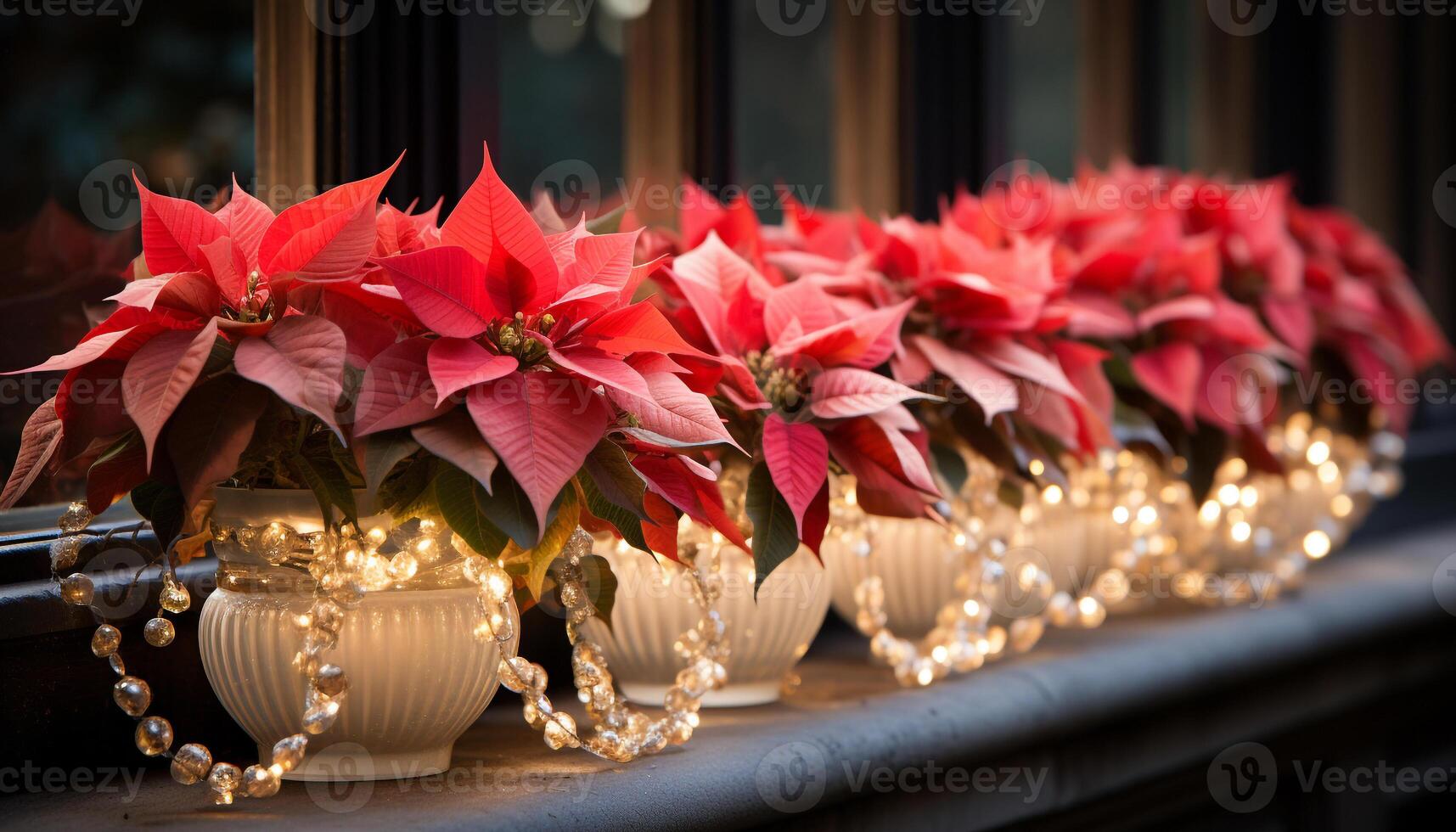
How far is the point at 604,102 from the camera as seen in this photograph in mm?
1035

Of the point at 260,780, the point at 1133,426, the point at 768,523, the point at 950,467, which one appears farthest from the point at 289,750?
the point at 1133,426

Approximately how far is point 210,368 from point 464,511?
0.37ft

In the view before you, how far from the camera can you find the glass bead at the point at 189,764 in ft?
1.81

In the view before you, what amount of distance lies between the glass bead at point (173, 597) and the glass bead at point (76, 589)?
3 cm

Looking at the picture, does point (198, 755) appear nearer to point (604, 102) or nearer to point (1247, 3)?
point (604, 102)

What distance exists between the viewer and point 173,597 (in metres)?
0.54

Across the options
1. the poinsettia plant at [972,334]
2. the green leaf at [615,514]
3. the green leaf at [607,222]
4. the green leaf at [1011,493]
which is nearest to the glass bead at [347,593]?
the green leaf at [615,514]

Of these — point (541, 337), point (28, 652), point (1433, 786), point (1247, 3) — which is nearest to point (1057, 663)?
point (541, 337)

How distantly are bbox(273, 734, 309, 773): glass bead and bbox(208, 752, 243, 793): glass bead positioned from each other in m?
0.02

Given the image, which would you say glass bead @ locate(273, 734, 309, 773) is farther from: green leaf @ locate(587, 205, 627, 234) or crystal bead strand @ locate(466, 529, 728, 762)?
green leaf @ locate(587, 205, 627, 234)

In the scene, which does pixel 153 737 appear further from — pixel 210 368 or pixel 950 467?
pixel 950 467

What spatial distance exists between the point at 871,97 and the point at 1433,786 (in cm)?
105

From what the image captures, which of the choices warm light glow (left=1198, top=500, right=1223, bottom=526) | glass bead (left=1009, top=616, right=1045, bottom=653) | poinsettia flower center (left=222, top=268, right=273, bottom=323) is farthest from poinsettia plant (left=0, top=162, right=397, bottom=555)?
warm light glow (left=1198, top=500, right=1223, bottom=526)

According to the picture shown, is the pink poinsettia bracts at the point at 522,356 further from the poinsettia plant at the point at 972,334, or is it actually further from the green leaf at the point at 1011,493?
the green leaf at the point at 1011,493
